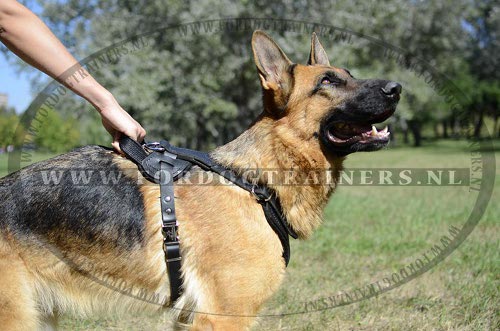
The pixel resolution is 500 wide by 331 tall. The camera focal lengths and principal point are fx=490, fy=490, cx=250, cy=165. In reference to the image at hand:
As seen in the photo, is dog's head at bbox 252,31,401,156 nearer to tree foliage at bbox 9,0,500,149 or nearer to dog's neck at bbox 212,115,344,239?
dog's neck at bbox 212,115,344,239

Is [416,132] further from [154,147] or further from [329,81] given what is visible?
[154,147]

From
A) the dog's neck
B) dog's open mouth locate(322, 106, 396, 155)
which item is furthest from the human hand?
dog's open mouth locate(322, 106, 396, 155)

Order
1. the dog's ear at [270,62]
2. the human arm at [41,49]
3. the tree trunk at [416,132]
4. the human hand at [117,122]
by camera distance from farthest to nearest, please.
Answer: the tree trunk at [416,132] < the dog's ear at [270,62] < the human hand at [117,122] < the human arm at [41,49]

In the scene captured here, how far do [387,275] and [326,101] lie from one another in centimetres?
312

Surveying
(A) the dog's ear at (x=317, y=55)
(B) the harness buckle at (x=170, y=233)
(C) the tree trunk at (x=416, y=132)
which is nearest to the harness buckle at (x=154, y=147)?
(B) the harness buckle at (x=170, y=233)

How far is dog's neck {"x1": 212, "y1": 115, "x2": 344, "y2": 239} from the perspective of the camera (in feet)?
11.2

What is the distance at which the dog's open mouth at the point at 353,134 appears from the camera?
3.58 meters

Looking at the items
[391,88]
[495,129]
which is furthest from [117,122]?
[495,129]

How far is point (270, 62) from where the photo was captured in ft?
12.0

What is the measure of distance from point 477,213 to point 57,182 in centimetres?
833

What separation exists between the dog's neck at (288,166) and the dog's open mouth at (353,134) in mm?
154

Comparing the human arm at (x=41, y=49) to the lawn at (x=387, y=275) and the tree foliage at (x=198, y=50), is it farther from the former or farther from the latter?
the tree foliage at (x=198, y=50)

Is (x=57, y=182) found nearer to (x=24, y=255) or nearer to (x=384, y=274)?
(x=24, y=255)

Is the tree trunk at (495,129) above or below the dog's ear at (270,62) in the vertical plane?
below
